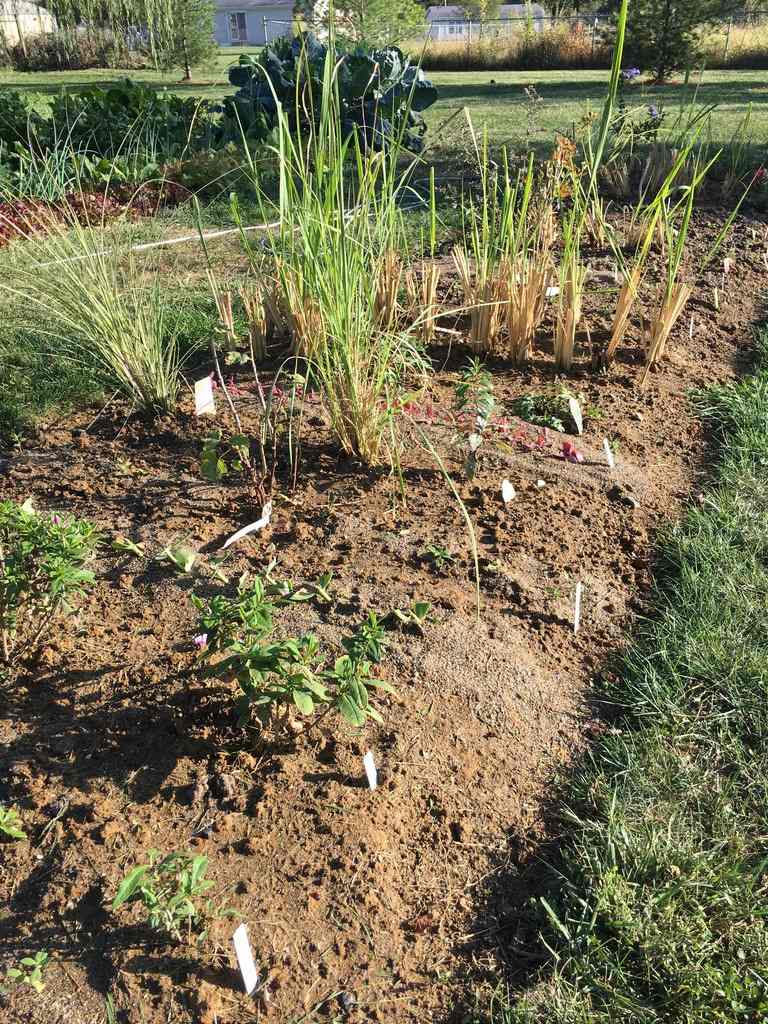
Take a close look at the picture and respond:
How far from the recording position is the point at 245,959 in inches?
54.1

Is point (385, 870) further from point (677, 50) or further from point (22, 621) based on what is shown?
point (677, 50)

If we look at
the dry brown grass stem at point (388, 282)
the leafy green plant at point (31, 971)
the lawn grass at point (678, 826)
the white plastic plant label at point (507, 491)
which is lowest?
the lawn grass at point (678, 826)

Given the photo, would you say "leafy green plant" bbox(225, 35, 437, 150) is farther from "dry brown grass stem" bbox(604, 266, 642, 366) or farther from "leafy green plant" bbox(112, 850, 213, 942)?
"leafy green plant" bbox(112, 850, 213, 942)

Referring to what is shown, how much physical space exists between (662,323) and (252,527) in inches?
78.5

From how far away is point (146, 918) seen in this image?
149cm

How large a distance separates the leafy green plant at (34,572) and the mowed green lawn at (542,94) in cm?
564

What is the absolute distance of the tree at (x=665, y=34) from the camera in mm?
15078

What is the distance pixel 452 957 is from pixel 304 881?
32 centimetres

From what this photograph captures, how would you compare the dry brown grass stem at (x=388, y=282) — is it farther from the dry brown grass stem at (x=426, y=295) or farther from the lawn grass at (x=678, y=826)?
the lawn grass at (x=678, y=826)

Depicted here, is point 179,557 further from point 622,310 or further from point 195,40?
Result: point 195,40

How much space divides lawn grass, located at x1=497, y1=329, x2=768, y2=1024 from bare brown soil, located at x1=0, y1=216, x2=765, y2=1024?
0.10 meters

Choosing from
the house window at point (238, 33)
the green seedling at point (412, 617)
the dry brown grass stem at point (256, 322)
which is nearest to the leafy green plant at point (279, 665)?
the green seedling at point (412, 617)

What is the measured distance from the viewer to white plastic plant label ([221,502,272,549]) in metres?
2.33

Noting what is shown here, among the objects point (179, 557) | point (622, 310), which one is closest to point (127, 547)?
point (179, 557)
